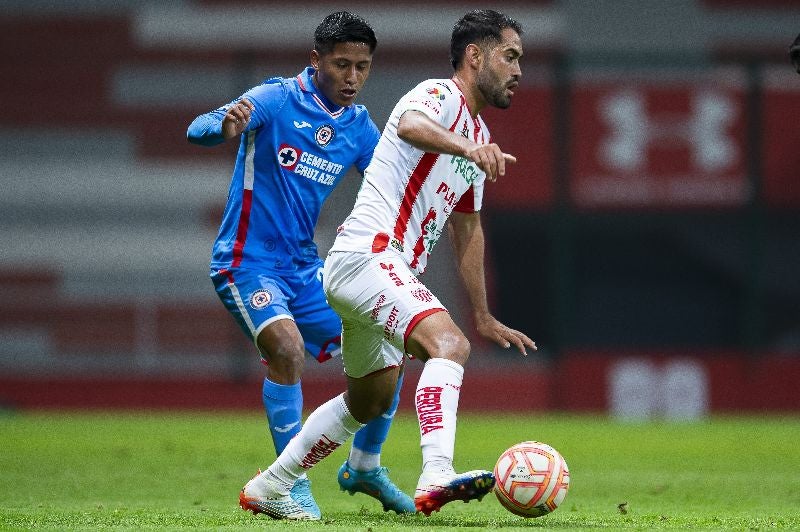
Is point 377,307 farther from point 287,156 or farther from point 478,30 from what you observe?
point 287,156

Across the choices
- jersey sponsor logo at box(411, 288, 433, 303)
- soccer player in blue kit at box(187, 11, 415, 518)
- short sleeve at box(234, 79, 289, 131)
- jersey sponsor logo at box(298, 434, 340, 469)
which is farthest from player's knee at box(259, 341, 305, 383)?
jersey sponsor logo at box(411, 288, 433, 303)

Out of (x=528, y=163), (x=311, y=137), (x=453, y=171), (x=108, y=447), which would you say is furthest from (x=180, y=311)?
(x=453, y=171)

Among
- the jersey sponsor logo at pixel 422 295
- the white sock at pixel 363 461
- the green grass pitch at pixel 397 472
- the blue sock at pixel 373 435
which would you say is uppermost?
the jersey sponsor logo at pixel 422 295

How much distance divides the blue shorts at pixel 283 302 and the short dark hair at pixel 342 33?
1131 millimetres

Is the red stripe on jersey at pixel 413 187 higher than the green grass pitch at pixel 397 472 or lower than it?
higher

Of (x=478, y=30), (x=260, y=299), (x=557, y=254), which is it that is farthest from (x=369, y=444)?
(x=557, y=254)

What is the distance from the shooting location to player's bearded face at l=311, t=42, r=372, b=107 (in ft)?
22.8

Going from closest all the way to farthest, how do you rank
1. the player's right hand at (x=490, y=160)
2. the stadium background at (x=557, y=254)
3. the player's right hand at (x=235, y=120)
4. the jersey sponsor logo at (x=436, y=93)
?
the player's right hand at (x=490, y=160)
the jersey sponsor logo at (x=436, y=93)
the player's right hand at (x=235, y=120)
the stadium background at (x=557, y=254)

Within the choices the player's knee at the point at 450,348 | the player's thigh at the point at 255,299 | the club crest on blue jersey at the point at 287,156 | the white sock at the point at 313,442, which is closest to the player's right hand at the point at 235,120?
the club crest on blue jersey at the point at 287,156

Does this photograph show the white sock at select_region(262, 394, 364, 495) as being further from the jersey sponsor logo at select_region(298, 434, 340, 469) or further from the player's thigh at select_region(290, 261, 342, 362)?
the player's thigh at select_region(290, 261, 342, 362)

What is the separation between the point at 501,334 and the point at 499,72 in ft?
3.69

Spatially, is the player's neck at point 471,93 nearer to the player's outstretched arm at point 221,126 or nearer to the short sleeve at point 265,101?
the player's outstretched arm at point 221,126

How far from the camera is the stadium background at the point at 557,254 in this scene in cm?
1692

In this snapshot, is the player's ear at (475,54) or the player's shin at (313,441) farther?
the player's shin at (313,441)
